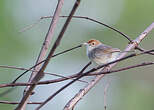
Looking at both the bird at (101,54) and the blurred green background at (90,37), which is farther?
the blurred green background at (90,37)

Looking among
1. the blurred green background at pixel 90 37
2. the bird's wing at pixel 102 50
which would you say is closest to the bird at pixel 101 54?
the bird's wing at pixel 102 50

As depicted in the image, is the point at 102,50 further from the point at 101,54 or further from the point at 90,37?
the point at 90,37

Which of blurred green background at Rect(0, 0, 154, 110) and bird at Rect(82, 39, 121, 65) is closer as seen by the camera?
bird at Rect(82, 39, 121, 65)

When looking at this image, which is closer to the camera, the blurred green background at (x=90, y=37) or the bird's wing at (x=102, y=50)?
the bird's wing at (x=102, y=50)

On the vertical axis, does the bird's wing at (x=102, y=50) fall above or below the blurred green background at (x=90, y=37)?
below

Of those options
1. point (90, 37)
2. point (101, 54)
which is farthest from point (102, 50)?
point (90, 37)

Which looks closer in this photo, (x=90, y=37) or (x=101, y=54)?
(x=101, y=54)

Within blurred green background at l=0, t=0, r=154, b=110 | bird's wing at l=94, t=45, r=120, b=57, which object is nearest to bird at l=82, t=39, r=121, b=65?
bird's wing at l=94, t=45, r=120, b=57

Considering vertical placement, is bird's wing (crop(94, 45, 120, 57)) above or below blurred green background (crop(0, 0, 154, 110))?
below

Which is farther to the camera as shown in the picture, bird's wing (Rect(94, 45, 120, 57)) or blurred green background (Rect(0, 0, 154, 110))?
blurred green background (Rect(0, 0, 154, 110))

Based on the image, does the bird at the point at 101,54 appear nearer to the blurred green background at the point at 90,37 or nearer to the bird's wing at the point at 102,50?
the bird's wing at the point at 102,50

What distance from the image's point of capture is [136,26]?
7277 millimetres

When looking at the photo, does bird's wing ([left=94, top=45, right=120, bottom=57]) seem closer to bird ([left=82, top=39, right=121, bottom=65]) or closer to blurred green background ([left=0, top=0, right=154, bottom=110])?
bird ([left=82, top=39, right=121, bottom=65])

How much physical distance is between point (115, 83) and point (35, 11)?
205cm
